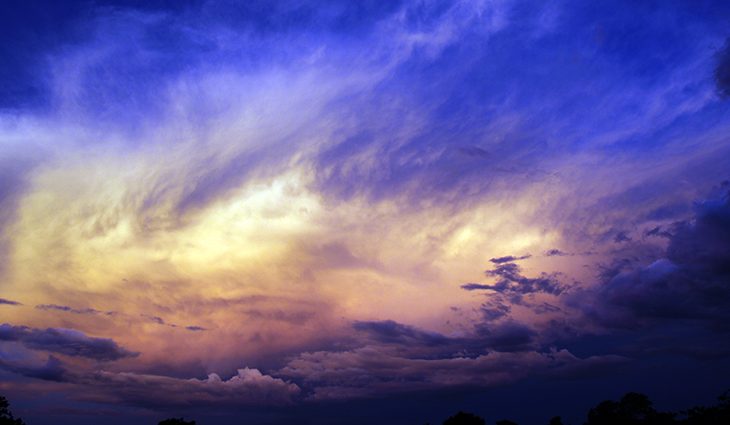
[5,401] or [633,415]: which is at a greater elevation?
[5,401]

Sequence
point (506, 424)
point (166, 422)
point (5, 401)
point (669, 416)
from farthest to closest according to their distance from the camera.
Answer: point (506, 424) → point (166, 422) → point (669, 416) → point (5, 401)

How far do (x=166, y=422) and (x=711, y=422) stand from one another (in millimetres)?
124594

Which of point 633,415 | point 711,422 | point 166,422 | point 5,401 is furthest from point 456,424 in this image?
point 5,401

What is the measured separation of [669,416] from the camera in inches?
5340

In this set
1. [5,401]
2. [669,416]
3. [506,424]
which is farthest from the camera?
[506,424]

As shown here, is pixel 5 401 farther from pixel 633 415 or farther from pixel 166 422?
pixel 633 415

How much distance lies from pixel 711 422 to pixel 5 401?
467 ft

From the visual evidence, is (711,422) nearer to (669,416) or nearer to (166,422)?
(669,416)

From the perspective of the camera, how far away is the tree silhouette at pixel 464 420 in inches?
5940

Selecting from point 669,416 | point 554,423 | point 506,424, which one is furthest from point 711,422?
point 506,424

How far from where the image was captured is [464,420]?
500 ft

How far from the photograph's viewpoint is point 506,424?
163250 millimetres

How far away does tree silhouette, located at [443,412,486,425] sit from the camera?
150875 millimetres

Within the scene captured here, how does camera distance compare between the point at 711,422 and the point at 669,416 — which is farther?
the point at 669,416
